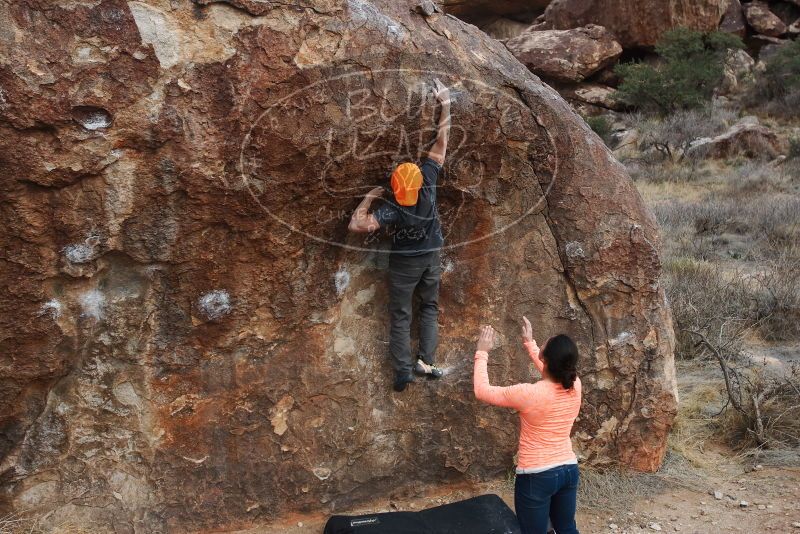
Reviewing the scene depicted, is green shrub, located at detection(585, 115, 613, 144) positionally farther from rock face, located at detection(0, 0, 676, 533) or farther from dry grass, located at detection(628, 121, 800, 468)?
rock face, located at detection(0, 0, 676, 533)

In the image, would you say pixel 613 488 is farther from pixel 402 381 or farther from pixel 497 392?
pixel 497 392

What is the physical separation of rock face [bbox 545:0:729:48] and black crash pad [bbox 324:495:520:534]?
16305 mm

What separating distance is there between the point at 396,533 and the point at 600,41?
52.1 ft

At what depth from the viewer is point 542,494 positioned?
3.03 metres

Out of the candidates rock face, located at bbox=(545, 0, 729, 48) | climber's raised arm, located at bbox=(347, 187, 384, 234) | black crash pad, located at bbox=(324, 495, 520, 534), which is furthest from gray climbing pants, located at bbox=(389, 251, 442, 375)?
rock face, located at bbox=(545, 0, 729, 48)

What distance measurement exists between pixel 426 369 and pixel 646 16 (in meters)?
16.3

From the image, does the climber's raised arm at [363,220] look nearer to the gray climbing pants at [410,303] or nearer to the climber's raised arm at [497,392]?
the gray climbing pants at [410,303]

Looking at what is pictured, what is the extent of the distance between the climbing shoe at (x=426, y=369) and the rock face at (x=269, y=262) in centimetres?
11

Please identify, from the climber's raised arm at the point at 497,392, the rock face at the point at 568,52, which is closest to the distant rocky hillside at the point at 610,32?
the rock face at the point at 568,52

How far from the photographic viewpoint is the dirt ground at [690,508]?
12.8 feet

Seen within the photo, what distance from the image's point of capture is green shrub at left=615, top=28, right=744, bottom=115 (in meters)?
15.8

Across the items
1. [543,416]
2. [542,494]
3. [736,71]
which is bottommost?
[542,494]

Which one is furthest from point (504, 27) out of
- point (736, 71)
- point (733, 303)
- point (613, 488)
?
point (613, 488)

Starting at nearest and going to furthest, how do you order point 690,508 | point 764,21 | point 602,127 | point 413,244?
point 413,244, point 690,508, point 602,127, point 764,21
